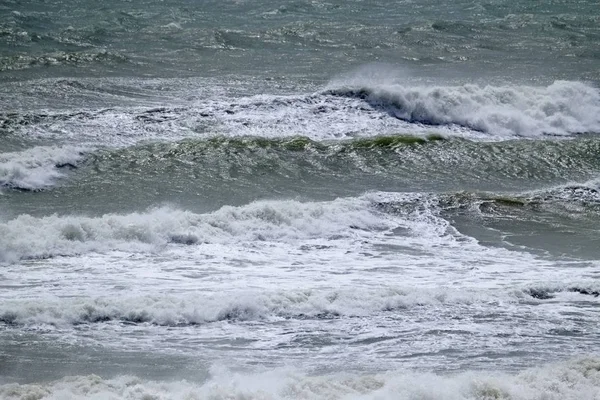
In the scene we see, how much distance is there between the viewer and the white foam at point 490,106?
A: 20656mm

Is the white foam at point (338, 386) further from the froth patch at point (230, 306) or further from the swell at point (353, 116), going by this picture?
the swell at point (353, 116)

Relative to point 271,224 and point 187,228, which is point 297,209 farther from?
point 187,228

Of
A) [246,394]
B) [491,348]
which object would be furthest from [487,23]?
[246,394]

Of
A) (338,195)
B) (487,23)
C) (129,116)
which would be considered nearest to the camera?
(338,195)

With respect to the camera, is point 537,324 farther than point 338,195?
No

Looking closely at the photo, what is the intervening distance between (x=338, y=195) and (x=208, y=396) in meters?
7.62

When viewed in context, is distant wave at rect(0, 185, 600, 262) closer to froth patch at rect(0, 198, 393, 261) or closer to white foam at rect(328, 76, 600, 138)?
froth patch at rect(0, 198, 393, 261)

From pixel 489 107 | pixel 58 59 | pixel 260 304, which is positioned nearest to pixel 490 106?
pixel 489 107

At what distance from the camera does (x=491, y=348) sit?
10234 mm

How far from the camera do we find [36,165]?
53.8ft

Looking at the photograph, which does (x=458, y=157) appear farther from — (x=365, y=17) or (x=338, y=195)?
(x=365, y=17)

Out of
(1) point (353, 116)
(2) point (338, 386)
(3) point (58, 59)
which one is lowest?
(2) point (338, 386)

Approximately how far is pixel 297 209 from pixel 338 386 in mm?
5682

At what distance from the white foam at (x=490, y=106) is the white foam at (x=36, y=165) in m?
6.66
